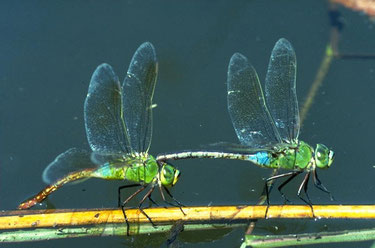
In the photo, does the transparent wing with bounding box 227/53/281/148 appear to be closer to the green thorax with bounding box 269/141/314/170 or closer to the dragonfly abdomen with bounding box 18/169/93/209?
the green thorax with bounding box 269/141/314/170

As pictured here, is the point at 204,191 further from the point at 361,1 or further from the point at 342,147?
the point at 361,1

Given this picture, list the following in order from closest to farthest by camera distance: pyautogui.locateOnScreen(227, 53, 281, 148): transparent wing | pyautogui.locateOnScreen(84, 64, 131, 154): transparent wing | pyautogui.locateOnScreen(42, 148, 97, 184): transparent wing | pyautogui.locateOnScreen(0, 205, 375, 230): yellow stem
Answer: pyautogui.locateOnScreen(0, 205, 375, 230): yellow stem < pyautogui.locateOnScreen(42, 148, 97, 184): transparent wing < pyautogui.locateOnScreen(84, 64, 131, 154): transparent wing < pyautogui.locateOnScreen(227, 53, 281, 148): transparent wing

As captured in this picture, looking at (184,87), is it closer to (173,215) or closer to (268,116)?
(268,116)

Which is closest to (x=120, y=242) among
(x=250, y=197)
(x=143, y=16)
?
(x=250, y=197)

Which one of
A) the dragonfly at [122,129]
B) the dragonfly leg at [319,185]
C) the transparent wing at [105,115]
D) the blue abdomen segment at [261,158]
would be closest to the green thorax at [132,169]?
the dragonfly at [122,129]

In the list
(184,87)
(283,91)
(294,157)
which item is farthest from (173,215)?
(184,87)

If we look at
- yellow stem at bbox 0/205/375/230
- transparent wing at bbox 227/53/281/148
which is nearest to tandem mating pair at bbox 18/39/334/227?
transparent wing at bbox 227/53/281/148
